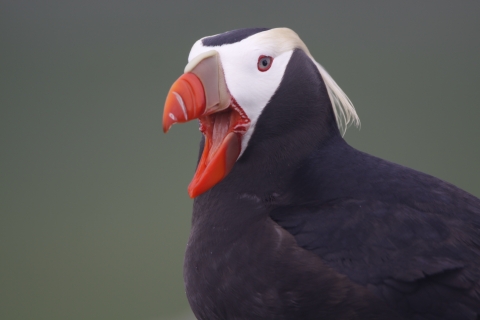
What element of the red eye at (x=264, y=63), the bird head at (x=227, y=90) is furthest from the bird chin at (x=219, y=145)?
the red eye at (x=264, y=63)

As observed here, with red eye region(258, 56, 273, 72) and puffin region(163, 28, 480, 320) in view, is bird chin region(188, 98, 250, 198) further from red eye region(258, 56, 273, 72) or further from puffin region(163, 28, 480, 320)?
Answer: red eye region(258, 56, 273, 72)

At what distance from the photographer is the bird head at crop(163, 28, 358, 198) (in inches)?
65.2

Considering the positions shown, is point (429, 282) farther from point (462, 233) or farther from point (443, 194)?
point (443, 194)

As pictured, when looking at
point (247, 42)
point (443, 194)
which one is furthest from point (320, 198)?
point (247, 42)

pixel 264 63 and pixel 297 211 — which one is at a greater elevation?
pixel 264 63

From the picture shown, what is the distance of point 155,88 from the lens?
17.8 feet

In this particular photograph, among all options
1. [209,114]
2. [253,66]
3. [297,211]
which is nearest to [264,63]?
[253,66]

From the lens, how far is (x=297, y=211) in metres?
1.72

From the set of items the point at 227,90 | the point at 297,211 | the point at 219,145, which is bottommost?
the point at 297,211

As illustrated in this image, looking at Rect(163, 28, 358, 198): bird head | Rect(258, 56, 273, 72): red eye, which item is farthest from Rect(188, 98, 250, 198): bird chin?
Rect(258, 56, 273, 72): red eye

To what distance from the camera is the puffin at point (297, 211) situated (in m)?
1.57

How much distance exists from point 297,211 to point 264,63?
400 millimetres

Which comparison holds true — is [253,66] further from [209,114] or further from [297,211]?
[297,211]

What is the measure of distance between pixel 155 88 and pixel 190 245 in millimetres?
3707
